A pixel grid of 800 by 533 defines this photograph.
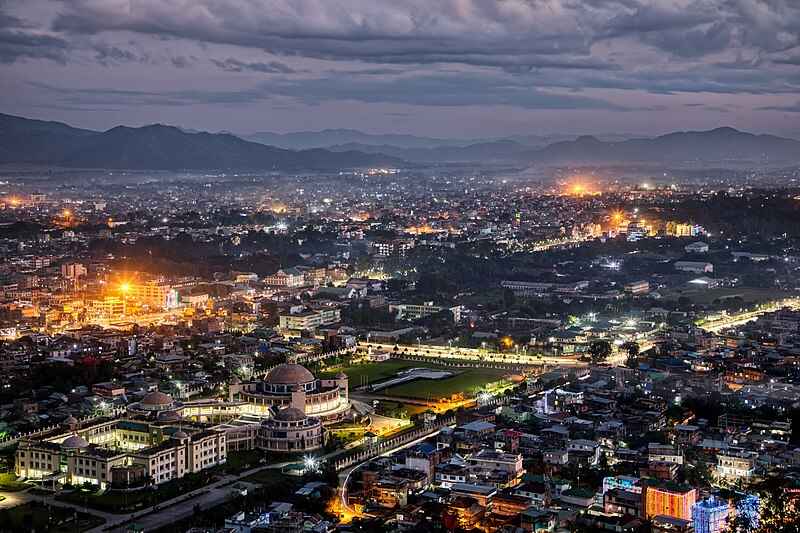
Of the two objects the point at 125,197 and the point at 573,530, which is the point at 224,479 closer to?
the point at 573,530

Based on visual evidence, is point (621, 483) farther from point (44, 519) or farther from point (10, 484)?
A: point (10, 484)

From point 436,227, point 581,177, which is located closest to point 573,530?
point 436,227

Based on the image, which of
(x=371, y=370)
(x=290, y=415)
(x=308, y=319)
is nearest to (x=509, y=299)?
(x=308, y=319)

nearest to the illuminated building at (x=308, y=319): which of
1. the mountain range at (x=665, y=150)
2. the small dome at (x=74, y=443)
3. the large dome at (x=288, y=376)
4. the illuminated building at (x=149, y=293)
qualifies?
the illuminated building at (x=149, y=293)

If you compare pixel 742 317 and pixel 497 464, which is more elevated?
pixel 497 464

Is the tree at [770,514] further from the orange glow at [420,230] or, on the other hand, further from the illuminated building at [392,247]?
the orange glow at [420,230]

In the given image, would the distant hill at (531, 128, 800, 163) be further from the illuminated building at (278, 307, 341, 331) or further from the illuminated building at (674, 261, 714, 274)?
the illuminated building at (278, 307, 341, 331)

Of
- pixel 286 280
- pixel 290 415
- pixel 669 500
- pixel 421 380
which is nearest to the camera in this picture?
pixel 669 500
